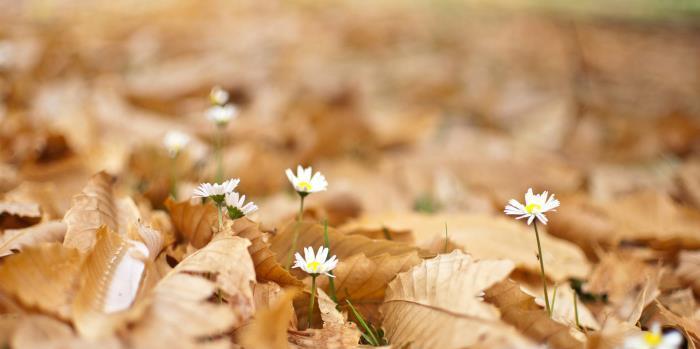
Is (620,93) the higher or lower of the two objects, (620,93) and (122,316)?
the higher

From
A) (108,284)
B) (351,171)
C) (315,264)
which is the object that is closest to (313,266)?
(315,264)

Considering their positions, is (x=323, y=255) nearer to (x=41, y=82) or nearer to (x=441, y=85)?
(x=41, y=82)

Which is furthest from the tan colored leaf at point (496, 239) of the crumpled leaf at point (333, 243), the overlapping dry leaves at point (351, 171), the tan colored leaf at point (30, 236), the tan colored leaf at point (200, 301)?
the tan colored leaf at point (30, 236)

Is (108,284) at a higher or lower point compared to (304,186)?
lower

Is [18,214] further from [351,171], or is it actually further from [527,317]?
[351,171]

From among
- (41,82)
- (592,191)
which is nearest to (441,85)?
(592,191)

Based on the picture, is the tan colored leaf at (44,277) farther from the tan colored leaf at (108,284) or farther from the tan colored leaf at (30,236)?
the tan colored leaf at (30,236)
